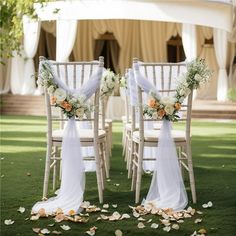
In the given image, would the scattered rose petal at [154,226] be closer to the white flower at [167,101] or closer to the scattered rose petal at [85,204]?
the scattered rose petal at [85,204]

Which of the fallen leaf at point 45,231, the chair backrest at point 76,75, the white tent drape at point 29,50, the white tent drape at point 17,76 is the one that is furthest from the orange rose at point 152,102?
the white tent drape at point 17,76

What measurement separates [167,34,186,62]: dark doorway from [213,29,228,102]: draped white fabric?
4.62 metres

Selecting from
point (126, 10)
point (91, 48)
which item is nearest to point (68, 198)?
point (126, 10)

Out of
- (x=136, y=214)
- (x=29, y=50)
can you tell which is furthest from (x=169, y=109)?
(x=29, y=50)

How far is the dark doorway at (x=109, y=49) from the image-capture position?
2203 cm

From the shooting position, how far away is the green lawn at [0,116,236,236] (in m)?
4.24

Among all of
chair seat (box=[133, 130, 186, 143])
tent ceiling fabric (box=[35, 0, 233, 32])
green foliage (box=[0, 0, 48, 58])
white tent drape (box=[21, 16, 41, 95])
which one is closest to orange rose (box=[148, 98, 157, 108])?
chair seat (box=[133, 130, 186, 143])

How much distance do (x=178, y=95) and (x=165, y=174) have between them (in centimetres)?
64

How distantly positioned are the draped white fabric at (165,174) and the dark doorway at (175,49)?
1694 cm

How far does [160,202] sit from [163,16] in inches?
449

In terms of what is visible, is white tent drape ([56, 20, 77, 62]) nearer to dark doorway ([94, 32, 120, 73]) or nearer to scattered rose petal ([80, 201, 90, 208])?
dark doorway ([94, 32, 120, 73])

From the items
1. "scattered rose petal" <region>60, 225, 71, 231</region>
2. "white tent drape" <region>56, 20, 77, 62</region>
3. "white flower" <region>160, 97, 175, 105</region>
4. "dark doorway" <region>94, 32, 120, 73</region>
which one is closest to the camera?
"scattered rose petal" <region>60, 225, 71, 231</region>

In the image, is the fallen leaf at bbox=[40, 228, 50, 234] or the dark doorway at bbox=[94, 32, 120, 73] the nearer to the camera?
the fallen leaf at bbox=[40, 228, 50, 234]

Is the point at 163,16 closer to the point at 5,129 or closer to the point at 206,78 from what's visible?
the point at 5,129
